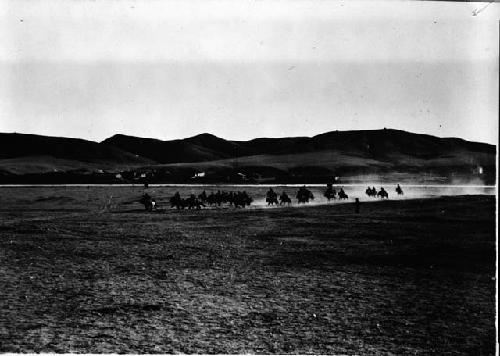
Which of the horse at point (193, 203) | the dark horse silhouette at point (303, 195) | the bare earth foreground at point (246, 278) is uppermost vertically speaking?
the dark horse silhouette at point (303, 195)

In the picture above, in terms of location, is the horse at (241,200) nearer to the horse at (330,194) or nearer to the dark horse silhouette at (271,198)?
the dark horse silhouette at (271,198)

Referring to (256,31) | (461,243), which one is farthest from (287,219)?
(256,31)

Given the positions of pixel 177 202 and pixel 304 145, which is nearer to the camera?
pixel 304 145

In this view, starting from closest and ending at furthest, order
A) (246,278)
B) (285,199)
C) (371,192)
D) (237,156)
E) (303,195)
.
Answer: (246,278)
(237,156)
(371,192)
(285,199)
(303,195)

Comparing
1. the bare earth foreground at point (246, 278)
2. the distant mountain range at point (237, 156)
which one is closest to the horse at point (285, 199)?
the distant mountain range at point (237, 156)

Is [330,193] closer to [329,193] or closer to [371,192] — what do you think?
[329,193]

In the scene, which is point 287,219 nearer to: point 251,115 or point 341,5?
point 251,115

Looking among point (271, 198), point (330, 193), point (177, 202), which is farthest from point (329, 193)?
point (177, 202)
